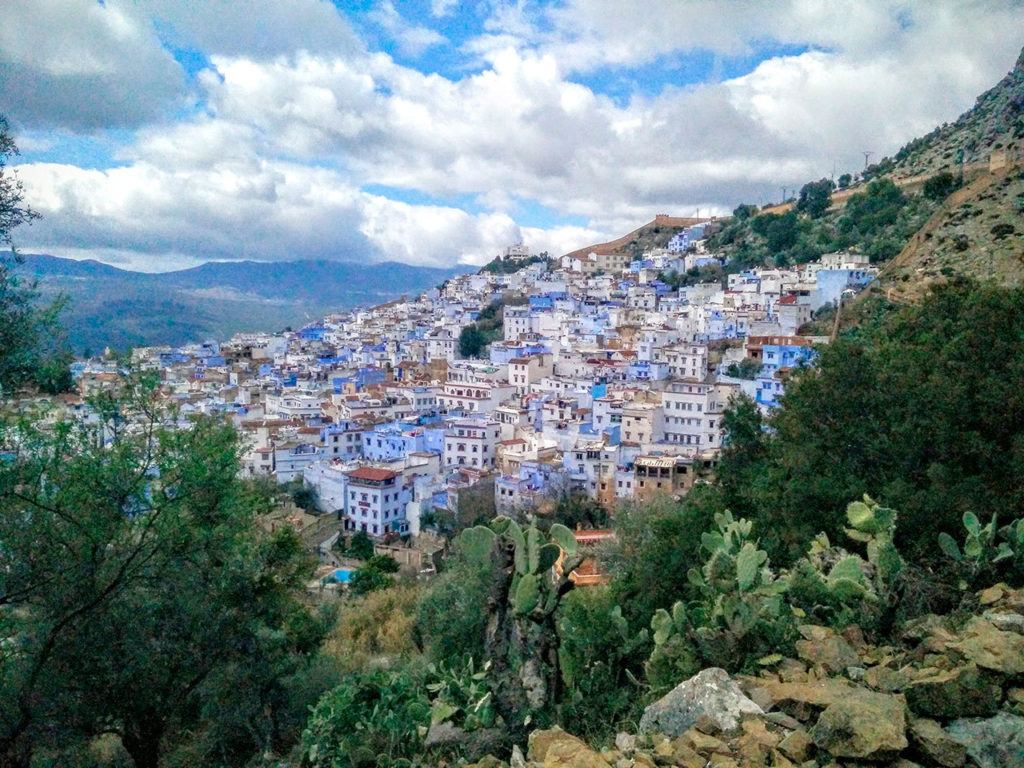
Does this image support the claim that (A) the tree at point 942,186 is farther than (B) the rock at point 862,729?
Yes

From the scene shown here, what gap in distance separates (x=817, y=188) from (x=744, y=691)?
84663 mm

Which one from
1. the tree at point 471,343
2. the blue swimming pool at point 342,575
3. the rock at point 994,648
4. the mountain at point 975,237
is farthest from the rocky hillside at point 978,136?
the rock at point 994,648

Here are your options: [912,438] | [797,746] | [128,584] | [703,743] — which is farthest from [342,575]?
[797,746]

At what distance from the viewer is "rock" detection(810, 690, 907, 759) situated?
11.0 feet

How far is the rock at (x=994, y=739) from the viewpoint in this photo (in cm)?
327

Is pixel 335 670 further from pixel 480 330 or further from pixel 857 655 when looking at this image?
pixel 480 330

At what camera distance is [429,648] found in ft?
36.8

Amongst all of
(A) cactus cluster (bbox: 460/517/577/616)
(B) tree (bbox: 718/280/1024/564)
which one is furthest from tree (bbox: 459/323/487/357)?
(A) cactus cluster (bbox: 460/517/577/616)

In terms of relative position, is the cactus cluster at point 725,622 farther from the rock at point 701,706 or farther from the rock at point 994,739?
the rock at point 994,739

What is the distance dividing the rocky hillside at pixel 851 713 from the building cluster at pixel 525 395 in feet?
43.1

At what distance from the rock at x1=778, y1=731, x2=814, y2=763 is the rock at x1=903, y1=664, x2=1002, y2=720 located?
667 millimetres

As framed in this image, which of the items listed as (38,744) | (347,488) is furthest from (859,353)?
(347,488)

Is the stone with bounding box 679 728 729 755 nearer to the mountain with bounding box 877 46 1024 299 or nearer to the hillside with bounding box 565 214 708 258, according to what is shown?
the mountain with bounding box 877 46 1024 299

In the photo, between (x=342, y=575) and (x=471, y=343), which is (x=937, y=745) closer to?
(x=342, y=575)
